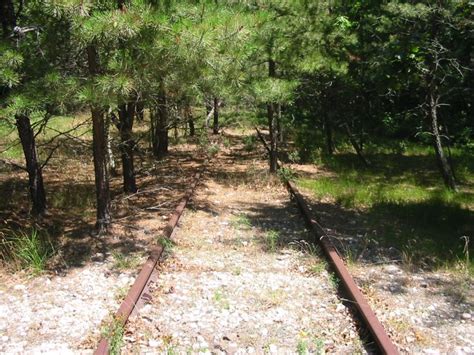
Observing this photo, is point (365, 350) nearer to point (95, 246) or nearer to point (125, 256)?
point (125, 256)

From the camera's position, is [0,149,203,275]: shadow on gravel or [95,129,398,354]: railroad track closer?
[95,129,398,354]: railroad track

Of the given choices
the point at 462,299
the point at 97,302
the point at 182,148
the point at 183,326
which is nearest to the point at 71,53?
the point at 97,302

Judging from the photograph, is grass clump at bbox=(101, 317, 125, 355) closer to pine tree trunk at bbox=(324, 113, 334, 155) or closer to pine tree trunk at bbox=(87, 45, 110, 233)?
pine tree trunk at bbox=(87, 45, 110, 233)

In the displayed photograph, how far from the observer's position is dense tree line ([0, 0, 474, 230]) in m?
5.18

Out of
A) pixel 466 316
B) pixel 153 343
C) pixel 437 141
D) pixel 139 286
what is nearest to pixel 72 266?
pixel 139 286

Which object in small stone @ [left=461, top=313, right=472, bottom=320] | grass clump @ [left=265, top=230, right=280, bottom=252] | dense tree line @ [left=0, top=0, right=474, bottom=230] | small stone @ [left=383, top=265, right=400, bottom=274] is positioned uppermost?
dense tree line @ [left=0, top=0, right=474, bottom=230]

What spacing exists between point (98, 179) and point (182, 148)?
9680 millimetres

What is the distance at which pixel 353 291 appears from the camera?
16.0ft

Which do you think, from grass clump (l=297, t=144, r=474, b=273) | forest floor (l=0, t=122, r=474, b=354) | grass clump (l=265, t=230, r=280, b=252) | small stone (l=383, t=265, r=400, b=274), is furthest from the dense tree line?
small stone (l=383, t=265, r=400, b=274)

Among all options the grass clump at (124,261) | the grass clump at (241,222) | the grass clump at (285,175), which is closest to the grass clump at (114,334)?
the grass clump at (124,261)

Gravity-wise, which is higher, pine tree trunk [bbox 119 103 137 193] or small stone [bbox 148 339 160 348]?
pine tree trunk [bbox 119 103 137 193]

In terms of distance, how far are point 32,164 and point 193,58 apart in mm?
3581

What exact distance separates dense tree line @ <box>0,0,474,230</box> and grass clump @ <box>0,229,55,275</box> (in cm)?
94

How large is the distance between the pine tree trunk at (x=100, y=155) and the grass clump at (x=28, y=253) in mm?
804
